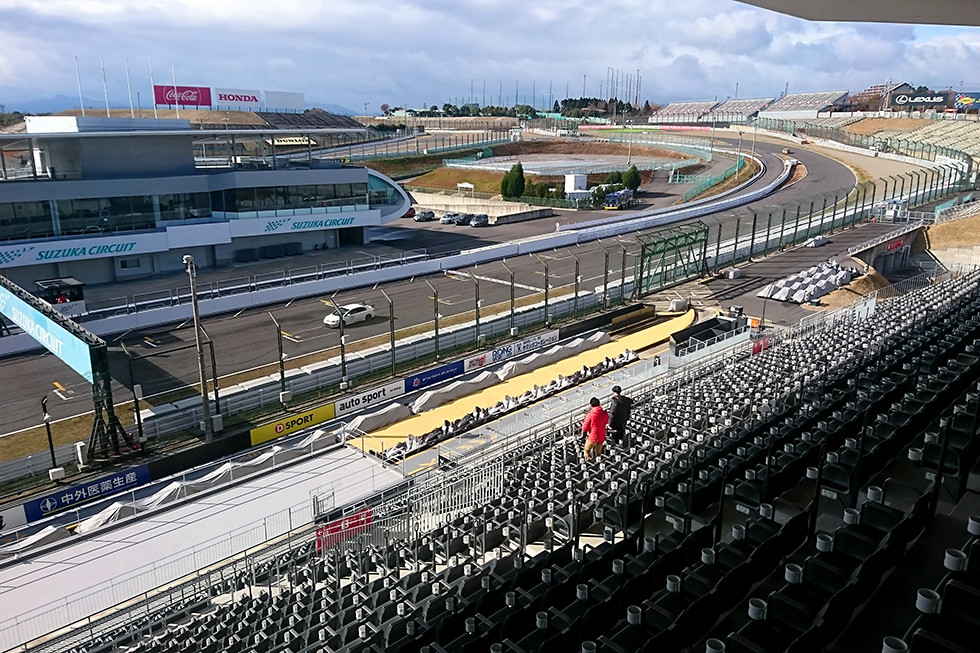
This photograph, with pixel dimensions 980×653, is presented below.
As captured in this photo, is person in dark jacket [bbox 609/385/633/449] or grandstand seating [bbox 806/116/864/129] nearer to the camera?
person in dark jacket [bbox 609/385/633/449]

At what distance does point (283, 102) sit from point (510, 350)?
2964 cm

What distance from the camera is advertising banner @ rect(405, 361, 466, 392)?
2384 cm

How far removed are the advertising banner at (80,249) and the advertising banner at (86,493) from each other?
20.3m

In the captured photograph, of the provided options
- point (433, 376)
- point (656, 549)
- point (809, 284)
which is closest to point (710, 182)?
point (809, 284)

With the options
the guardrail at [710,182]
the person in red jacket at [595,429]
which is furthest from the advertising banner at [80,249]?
the guardrail at [710,182]

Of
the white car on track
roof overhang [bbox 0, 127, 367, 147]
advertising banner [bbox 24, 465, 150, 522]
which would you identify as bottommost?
advertising banner [bbox 24, 465, 150, 522]

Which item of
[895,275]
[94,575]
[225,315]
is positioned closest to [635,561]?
[94,575]

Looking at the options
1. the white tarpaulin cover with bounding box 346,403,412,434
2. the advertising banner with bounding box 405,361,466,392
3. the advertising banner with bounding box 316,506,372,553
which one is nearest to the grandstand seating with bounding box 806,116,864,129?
the advertising banner with bounding box 405,361,466,392

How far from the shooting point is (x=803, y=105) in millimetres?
136250

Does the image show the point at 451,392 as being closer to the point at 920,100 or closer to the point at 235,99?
the point at 235,99

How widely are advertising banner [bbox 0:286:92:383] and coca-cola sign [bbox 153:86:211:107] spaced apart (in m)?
22.6

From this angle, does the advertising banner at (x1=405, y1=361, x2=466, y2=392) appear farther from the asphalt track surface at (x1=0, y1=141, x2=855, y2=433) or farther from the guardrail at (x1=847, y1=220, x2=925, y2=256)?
the guardrail at (x1=847, y1=220, x2=925, y2=256)

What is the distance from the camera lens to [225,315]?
3103 cm

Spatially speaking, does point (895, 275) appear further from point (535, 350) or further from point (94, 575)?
point (94, 575)
